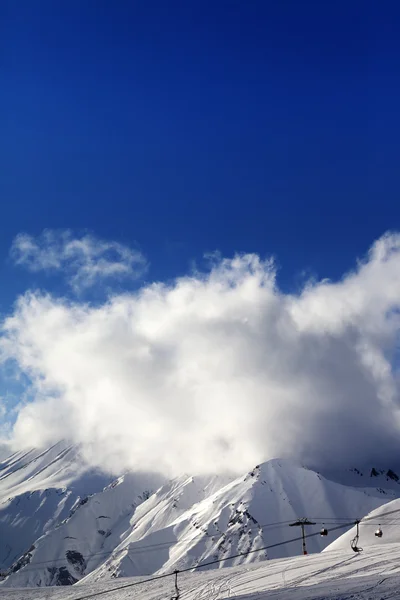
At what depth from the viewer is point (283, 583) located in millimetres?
56719

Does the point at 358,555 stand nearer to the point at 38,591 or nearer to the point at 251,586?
the point at 251,586

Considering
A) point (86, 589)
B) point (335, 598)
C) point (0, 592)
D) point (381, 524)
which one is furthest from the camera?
point (381, 524)

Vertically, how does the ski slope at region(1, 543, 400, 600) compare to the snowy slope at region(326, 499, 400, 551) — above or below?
above

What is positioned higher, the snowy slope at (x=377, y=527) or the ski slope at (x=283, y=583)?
the ski slope at (x=283, y=583)

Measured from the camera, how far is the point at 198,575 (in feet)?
255

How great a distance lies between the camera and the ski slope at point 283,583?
144 feet

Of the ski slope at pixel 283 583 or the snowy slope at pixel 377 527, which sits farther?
the snowy slope at pixel 377 527

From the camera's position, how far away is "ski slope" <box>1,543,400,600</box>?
44031mm

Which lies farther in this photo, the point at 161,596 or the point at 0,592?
the point at 0,592

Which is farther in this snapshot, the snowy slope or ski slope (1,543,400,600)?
the snowy slope

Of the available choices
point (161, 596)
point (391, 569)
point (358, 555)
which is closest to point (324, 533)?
point (358, 555)

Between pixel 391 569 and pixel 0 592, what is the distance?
77.3 m

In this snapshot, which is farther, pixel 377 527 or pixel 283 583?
pixel 377 527

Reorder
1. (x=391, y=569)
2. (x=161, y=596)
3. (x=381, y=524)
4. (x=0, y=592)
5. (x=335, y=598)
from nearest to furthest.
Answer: (x=335, y=598) < (x=391, y=569) < (x=161, y=596) < (x=0, y=592) < (x=381, y=524)
